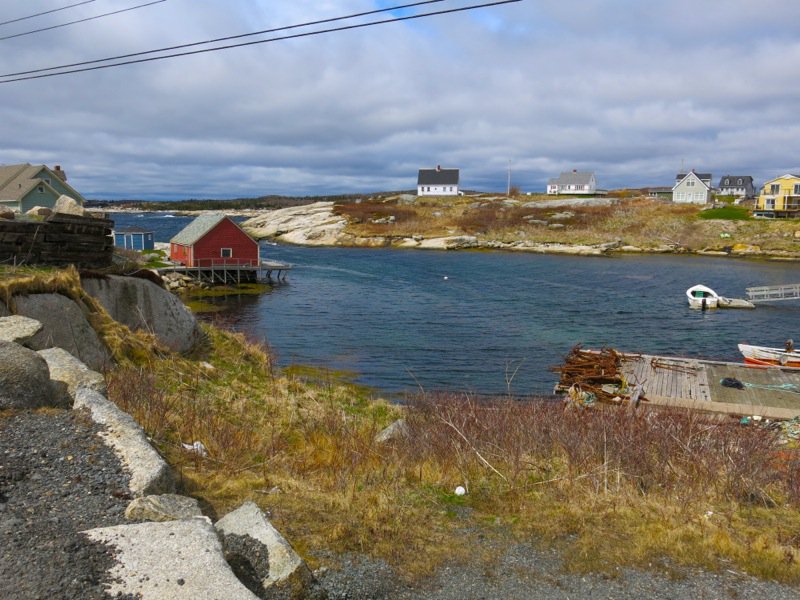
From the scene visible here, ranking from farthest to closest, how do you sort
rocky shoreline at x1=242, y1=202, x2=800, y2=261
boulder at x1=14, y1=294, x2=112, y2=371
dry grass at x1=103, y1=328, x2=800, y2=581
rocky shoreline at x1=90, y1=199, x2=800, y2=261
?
rocky shoreline at x1=242, y1=202, x2=800, y2=261 < rocky shoreline at x1=90, y1=199, x2=800, y2=261 < boulder at x1=14, y1=294, x2=112, y2=371 < dry grass at x1=103, y1=328, x2=800, y2=581

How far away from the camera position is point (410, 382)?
23.0m

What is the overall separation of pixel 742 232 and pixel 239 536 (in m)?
90.9

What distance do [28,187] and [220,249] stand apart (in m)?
17.2

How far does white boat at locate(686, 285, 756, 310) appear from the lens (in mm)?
40844

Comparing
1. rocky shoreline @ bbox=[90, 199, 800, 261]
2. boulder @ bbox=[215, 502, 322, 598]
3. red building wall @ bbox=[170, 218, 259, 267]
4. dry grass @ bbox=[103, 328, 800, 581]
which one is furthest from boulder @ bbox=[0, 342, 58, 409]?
rocky shoreline @ bbox=[90, 199, 800, 261]

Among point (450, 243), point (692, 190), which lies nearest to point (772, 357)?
point (450, 243)

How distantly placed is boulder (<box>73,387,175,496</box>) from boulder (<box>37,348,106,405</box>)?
67cm

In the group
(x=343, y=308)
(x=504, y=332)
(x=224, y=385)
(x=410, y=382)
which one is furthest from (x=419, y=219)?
(x=224, y=385)

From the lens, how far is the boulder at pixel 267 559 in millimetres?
4480

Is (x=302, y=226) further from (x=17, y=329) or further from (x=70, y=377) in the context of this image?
(x=70, y=377)

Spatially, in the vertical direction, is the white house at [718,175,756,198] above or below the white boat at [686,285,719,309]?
above

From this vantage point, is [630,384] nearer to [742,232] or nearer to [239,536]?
[239,536]

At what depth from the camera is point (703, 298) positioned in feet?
134

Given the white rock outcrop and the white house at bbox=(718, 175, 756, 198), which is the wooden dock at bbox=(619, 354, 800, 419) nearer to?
the white rock outcrop
